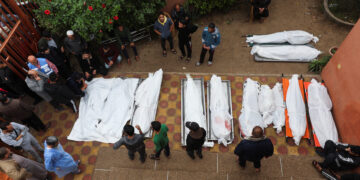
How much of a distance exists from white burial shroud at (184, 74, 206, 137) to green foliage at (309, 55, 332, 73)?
3.32 meters

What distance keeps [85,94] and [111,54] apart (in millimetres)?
1433

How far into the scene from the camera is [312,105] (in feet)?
19.7

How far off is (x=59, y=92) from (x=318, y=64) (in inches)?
272

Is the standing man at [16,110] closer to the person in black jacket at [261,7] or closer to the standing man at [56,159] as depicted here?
the standing man at [56,159]

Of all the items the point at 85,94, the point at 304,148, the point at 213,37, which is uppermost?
the point at 213,37

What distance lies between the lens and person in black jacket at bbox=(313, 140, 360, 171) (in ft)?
15.1

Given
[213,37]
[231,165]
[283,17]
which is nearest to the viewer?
[231,165]

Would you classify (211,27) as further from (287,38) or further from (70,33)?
(70,33)

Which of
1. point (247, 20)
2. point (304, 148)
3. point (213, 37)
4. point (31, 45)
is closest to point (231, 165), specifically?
point (304, 148)

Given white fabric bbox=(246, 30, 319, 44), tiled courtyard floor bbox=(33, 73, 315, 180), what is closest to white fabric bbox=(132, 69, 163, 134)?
tiled courtyard floor bbox=(33, 73, 315, 180)

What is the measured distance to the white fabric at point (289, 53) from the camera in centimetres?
712

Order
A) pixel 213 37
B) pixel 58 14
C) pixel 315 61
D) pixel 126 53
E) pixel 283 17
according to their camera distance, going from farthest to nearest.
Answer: pixel 283 17 < pixel 126 53 < pixel 315 61 < pixel 213 37 < pixel 58 14

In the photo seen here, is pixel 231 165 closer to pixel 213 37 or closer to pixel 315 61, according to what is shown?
pixel 213 37

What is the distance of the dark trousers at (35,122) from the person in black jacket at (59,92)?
616 mm
